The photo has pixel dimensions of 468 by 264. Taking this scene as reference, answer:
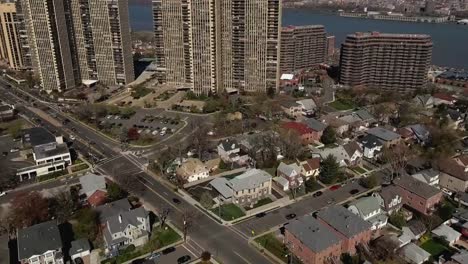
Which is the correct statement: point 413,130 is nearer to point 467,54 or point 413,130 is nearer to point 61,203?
point 61,203

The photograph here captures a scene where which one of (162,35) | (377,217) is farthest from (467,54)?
(377,217)

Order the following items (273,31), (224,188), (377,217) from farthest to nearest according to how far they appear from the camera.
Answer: (273,31)
(224,188)
(377,217)

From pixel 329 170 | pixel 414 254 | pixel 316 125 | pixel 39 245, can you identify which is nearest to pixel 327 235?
pixel 414 254

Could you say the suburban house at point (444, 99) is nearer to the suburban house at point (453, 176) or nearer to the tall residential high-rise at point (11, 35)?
the suburban house at point (453, 176)

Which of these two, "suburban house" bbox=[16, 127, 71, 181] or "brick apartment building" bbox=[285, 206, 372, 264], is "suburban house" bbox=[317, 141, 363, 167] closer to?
"brick apartment building" bbox=[285, 206, 372, 264]

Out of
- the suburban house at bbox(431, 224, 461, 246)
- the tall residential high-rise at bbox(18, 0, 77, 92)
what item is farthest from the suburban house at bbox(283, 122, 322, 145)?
the tall residential high-rise at bbox(18, 0, 77, 92)

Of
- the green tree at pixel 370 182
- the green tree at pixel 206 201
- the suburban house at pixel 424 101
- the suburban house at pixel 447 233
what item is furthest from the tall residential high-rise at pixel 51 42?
the suburban house at pixel 447 233

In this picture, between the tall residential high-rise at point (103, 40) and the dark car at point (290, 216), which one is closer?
the dark car at point (290, 216)
